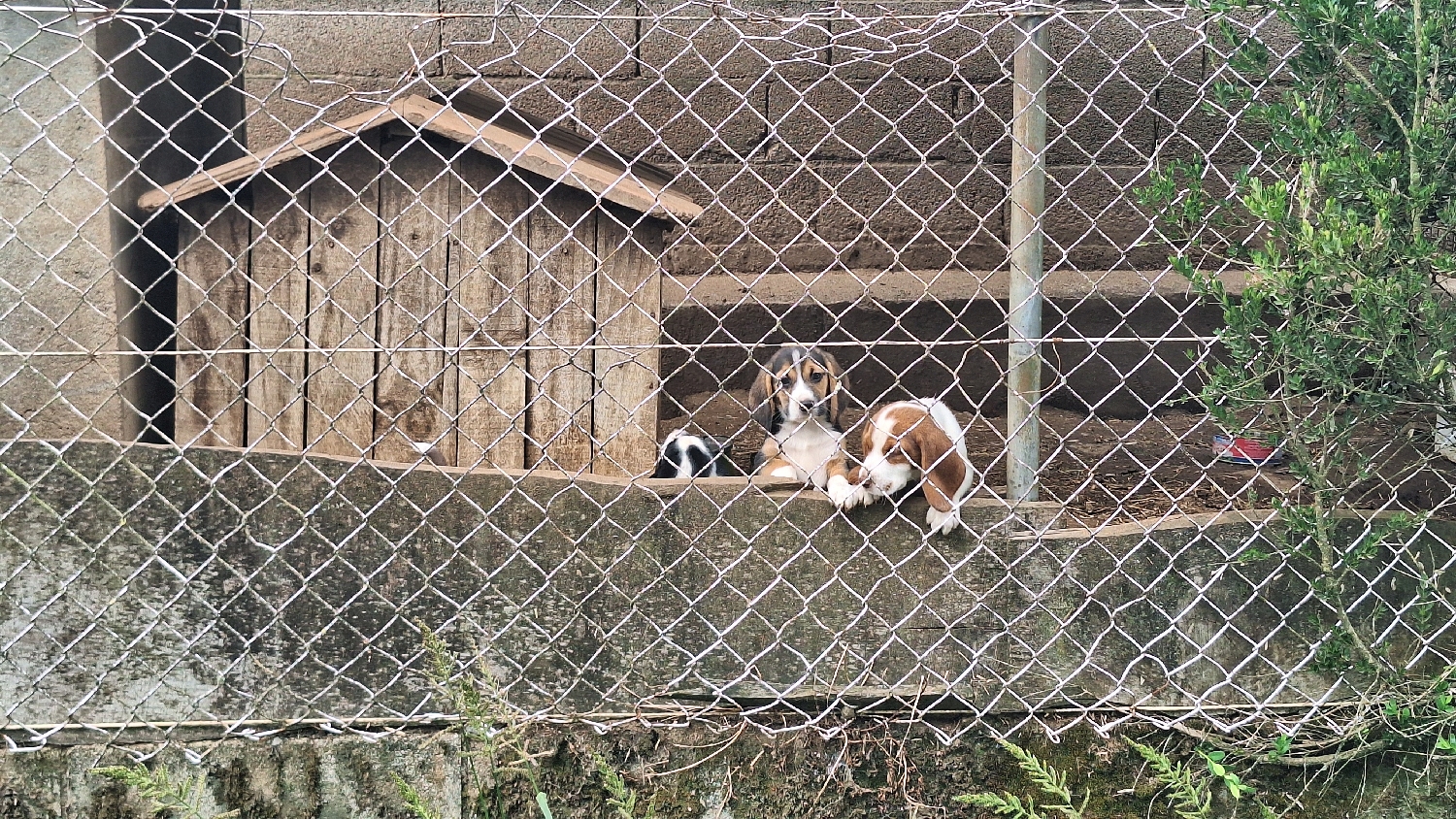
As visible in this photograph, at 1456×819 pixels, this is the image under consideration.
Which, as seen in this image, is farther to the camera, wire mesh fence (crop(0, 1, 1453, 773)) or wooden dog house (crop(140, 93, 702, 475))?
wooden dog house (crop(140, 93, 702, 475))

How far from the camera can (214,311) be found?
3.02 meters

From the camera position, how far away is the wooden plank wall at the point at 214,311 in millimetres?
2953

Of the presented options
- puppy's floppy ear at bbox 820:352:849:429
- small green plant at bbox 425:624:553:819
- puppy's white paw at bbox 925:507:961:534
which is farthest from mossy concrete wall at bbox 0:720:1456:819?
puppy's floppy ear at bbox 820:352:849:429

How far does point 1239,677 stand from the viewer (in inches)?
105

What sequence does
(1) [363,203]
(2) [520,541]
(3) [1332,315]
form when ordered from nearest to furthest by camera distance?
(3) [1332,315] → (2) [520,541] → (1) [363,203]

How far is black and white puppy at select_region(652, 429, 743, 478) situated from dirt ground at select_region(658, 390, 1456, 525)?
8cm

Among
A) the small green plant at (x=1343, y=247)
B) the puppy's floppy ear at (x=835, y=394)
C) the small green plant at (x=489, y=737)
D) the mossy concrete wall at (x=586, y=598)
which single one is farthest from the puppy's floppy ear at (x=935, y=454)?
the small green plant at (x=489, y=737)

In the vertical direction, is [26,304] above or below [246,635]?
above

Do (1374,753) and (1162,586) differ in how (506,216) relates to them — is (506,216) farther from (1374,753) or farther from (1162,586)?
(1374,753)

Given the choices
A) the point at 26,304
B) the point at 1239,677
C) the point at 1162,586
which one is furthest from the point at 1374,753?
the point at 26,304

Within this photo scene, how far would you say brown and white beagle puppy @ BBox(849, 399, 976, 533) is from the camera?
9.29 ft

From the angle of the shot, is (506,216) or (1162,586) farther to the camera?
(506,216)

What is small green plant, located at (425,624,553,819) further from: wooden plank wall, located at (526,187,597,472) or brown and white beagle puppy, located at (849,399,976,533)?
brown and white beagle puppy, located at (849,399,976,533)

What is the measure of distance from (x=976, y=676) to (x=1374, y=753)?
0.89m
